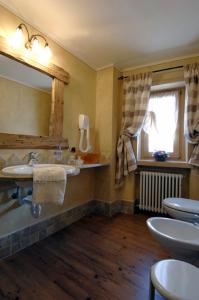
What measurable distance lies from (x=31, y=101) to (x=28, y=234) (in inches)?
52.7

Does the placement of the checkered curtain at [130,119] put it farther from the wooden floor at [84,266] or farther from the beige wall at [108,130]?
the wooden floor at [84,266]

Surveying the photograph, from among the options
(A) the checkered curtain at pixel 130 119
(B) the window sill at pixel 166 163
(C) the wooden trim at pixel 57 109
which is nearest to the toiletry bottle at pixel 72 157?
(C) the wooden trim at pixel 57 109

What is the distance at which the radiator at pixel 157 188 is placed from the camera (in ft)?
8.21

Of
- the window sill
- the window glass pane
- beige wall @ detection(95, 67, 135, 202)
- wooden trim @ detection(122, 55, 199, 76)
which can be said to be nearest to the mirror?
beige wall @ detection(95, 67, 135, 202)

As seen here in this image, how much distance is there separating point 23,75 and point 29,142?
0.65 m

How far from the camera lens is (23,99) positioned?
1.82 m

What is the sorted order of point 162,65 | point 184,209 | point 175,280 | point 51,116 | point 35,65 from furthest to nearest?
point 162,65, point 51,116, point 35,65, point 184,209, point 175,280

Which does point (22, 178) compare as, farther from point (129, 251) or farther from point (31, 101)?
point (129, 251)

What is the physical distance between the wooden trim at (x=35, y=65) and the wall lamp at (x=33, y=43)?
0.08 m

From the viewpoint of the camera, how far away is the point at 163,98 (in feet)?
9.12

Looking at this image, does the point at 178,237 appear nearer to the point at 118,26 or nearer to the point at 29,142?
the point at 29,142

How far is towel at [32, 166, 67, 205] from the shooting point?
1.41 meters

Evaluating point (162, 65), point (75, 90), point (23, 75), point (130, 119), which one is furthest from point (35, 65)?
point (162, 65)

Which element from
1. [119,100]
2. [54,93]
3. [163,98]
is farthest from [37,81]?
[163,98]
